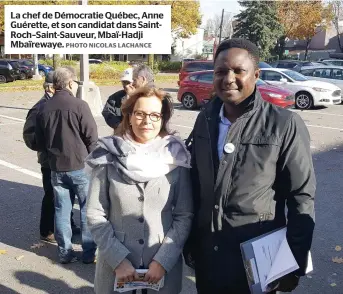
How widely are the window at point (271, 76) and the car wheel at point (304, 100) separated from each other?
1.08m

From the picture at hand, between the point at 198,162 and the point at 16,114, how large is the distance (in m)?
13.4

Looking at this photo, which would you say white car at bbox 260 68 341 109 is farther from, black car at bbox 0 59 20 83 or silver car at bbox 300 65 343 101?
black car at bbox 0 59 20 83

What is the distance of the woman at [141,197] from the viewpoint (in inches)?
86.6

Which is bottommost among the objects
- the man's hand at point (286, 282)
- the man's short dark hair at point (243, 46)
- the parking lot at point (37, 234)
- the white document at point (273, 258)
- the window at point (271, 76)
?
the parking lot at point (37, 234)

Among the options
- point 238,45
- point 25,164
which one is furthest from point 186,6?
point 238,45

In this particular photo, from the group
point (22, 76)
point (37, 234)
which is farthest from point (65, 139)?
point (22, 76)

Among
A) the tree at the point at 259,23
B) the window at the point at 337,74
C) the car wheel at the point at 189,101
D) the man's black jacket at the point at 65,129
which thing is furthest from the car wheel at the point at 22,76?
the man's black jacket at the point at 65,129

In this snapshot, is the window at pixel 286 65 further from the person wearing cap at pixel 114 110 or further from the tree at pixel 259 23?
the person wearing cap at pixel 114 110

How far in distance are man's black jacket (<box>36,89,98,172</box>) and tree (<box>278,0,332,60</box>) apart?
1796 inches

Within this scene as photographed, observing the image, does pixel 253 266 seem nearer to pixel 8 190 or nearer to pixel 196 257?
pixel 196 257

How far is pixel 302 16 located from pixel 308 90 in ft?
111

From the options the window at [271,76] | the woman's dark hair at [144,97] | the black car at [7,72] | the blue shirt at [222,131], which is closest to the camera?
the blue shirt at [222,131]

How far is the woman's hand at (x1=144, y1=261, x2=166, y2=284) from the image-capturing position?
222 cm

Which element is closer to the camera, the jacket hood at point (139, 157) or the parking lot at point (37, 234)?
the jacket hood at point (139, 157)
